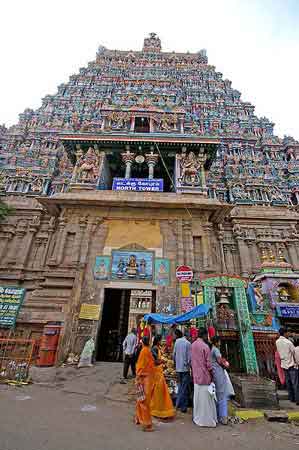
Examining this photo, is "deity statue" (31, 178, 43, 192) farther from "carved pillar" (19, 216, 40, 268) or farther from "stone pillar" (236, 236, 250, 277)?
"stone pillar" (236, 236, 250, 277)

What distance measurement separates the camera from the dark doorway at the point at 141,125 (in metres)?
19.6

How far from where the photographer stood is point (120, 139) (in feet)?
53.6

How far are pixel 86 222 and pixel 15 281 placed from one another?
623 centimetres

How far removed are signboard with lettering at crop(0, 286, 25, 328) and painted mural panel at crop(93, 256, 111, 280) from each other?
3.58m

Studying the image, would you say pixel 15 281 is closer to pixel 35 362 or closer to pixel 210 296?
pixel 35 362

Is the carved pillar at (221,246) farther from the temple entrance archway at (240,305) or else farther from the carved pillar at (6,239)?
the carved pillar at (6,239)

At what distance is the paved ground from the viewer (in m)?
3.42

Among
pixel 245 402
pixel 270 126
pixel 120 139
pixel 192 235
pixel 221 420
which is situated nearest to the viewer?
pixel 221 420

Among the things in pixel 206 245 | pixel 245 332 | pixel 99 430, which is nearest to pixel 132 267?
pixel 206 245

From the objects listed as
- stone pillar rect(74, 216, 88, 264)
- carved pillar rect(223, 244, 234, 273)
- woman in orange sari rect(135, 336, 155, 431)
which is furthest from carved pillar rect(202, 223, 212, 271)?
woman in orange sari rect(135, 336, 155, 431)

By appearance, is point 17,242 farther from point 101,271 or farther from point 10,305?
point 101,271

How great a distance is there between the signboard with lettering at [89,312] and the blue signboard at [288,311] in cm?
767

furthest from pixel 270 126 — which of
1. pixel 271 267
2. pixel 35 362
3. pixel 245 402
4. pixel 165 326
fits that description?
pixel 35 362

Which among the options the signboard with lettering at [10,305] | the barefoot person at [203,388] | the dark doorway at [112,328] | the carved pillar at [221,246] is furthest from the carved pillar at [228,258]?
the signboard with lettering at [10,305]
